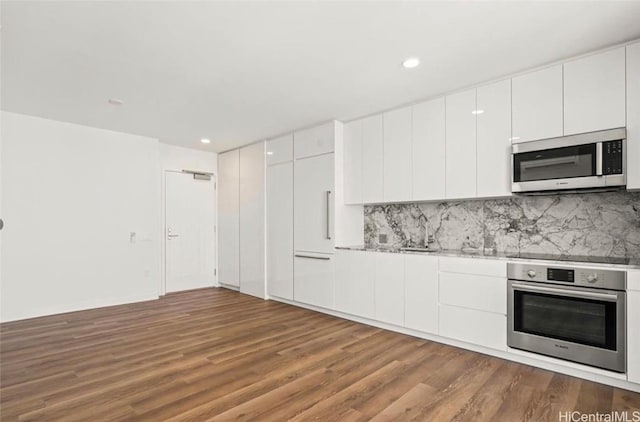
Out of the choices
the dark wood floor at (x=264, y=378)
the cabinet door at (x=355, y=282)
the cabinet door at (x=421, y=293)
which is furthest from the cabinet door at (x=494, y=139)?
the dark wood floor at (x=264, y=378)

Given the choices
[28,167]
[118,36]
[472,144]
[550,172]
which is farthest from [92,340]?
[550,172]

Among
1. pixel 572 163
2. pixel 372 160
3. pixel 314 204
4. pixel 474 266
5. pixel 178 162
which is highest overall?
pixel 178 162

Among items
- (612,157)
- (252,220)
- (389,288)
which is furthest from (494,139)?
(252,220)

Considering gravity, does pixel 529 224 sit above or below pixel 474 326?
above

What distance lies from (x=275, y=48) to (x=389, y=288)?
2739mm

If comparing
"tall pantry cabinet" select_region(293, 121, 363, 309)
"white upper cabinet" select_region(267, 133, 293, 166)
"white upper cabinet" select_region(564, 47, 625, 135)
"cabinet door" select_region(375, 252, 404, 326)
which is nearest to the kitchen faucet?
"cabinet door" select_region(375, 252, 404, 326)

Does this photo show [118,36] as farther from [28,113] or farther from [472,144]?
[472,144]

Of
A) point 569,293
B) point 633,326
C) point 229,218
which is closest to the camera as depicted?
point 633,326

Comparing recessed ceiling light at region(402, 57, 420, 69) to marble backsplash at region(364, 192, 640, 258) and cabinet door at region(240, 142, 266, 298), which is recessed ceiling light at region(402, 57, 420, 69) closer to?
marble backsplash at region(364, 192, 640, 258)

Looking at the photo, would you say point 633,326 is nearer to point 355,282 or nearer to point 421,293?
point 421,293

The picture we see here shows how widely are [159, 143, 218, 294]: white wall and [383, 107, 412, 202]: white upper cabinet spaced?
3.92 meters

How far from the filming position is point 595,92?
2793mm

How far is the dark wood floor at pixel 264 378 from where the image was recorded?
2234mm

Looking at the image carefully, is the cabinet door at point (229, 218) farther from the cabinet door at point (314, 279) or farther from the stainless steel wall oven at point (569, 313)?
the stainless steel wall oven at point (569, 313)
